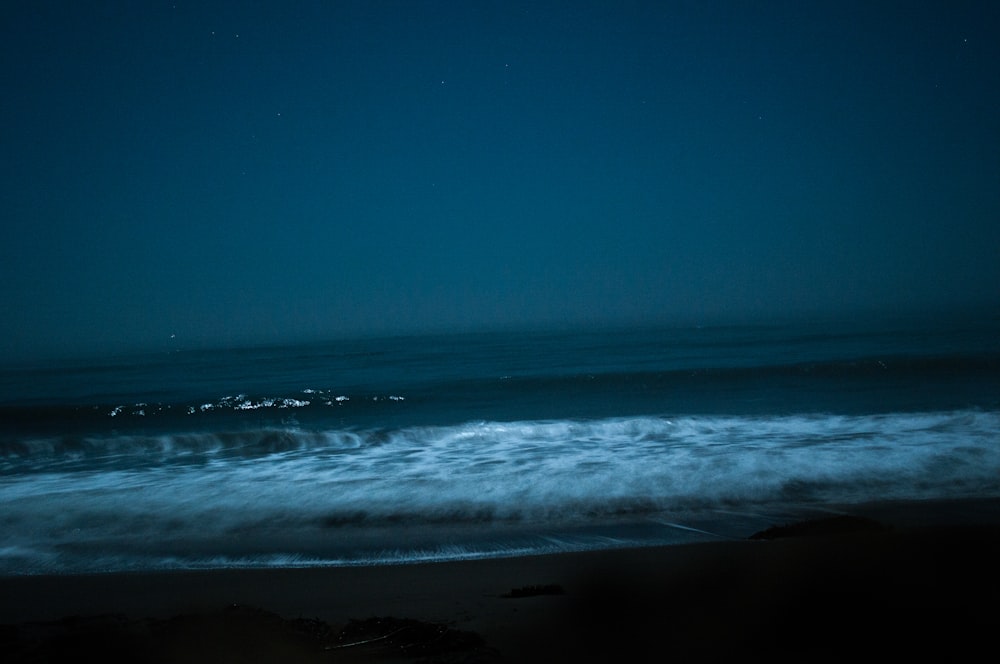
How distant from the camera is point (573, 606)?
8.77 ft

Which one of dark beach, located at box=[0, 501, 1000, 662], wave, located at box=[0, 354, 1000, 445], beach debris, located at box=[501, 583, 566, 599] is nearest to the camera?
dark beach, located at box=[0, 501, 1000, 662]

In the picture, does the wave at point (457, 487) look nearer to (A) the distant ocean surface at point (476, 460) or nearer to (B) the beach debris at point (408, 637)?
(A) the distant ocean surface at point (476, 460)

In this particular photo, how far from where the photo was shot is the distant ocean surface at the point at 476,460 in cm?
404

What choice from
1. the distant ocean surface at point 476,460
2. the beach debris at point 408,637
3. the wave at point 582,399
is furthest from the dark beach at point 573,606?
the wave at point 582,399

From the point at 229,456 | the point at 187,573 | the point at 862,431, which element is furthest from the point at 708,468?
the point at 229,456

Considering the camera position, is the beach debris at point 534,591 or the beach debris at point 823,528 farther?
the beach debris at point 823,528

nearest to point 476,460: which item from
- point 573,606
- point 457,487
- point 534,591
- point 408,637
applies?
point 457,487

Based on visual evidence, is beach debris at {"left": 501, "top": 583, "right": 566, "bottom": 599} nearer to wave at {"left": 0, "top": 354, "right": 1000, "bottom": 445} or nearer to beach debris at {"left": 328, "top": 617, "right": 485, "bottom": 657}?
beach debris at {"left": 328, "top": 617, "right": 485, "bottom": 657}

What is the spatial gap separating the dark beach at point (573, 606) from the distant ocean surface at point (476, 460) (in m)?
0.38

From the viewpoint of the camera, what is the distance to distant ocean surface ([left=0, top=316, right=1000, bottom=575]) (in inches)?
159

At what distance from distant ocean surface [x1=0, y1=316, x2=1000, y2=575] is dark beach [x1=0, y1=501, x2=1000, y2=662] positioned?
376 mm

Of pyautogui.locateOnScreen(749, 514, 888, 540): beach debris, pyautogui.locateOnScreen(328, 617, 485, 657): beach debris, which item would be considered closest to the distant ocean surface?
pyautogui.locateOnScreen(749, 514, 888, 540): beach debris

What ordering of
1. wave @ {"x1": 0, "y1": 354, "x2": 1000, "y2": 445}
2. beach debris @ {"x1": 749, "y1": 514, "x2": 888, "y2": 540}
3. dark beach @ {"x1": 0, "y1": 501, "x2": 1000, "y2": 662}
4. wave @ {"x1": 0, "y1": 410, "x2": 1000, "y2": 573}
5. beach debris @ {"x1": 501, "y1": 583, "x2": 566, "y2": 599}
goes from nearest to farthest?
dark beach @ {"x1": 0, "y1": 501, "x2": 1000, "y2": 662} → beach debris @ {"x1": 501, "y1": 583, "x2": 566, "y2": 599} → beach debris @ {"x1": 749, "y1": 514, "x2": 888, "y2": 540} → wave @ {"x1": 0, "y1": 410, "x2": 1000, "y2": 573} → wave @ {"x1": 0, "y1": 354, "x2": 1000, "y2": 445}

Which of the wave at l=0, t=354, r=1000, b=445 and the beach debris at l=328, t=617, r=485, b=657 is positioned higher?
the beach debris at l=328, t=617, r=485, b=657
